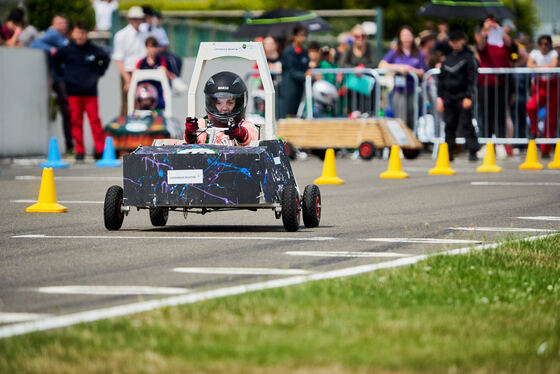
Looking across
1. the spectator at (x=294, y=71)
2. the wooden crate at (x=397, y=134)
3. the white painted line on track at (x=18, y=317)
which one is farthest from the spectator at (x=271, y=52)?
the white painted line on track at (x=18, y=317)

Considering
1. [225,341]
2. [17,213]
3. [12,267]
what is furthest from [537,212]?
[225,341]

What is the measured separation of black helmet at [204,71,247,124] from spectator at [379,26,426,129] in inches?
538

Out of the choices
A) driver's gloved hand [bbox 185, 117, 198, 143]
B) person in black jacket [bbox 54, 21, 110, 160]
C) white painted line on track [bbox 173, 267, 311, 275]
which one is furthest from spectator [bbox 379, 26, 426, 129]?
white painted line on track [bbox 173, 267, 311, 275]

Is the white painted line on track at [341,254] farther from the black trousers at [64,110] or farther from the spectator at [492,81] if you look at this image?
the black trousers at [64,110]

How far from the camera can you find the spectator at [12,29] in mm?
25812

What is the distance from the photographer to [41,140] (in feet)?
83.8

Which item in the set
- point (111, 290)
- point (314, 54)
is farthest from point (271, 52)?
point (111, 290)

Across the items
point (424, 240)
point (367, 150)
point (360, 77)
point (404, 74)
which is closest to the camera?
point (424, 240)

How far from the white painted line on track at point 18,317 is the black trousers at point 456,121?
54.9 ft

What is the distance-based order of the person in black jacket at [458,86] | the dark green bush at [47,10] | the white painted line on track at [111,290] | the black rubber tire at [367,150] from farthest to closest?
the dark green bush at [47,10] < the black rubber tire at [367,150] < the person in black jacket at [458,86] < the white painted line on track at [111,290]

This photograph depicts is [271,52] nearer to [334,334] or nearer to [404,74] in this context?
[404,74]

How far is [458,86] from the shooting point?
75.1ft

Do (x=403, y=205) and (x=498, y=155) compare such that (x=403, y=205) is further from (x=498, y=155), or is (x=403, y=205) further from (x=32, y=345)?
(x=498, y=155)

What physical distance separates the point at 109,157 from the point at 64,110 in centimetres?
319
